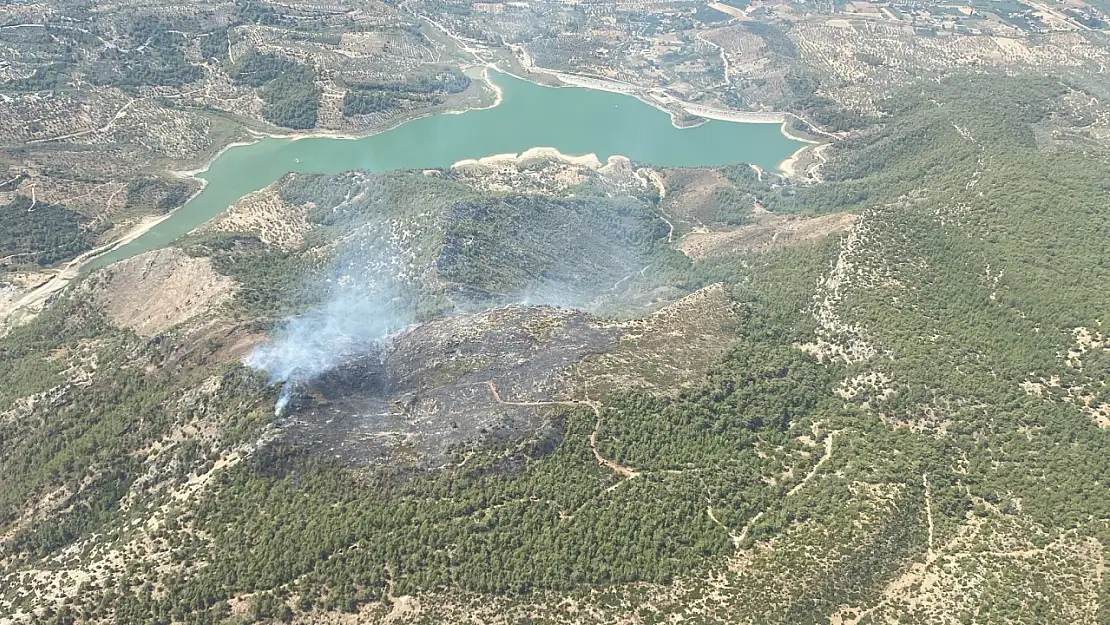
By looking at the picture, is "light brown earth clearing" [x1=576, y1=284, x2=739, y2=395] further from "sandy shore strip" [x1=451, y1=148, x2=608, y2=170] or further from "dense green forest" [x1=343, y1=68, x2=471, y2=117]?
"dense green forest" [x1=343, y1=68, x2=471, y2=117]

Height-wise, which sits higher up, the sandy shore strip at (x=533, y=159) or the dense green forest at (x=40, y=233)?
the sandy shore strip at (x=533, y=159)

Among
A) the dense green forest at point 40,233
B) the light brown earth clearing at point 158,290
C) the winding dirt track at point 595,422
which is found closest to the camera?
the winding dirt track at point 595,422

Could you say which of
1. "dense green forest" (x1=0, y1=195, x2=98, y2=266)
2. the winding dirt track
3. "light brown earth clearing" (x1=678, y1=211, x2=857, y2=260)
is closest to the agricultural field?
the winding dirt track

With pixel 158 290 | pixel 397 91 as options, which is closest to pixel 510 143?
pixel 397 91

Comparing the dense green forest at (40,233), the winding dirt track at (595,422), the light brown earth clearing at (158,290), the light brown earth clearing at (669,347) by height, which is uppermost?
the light brown earth clearing at (669,347)

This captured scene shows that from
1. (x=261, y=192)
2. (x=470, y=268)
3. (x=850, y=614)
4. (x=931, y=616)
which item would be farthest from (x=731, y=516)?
(x=261, y=192)

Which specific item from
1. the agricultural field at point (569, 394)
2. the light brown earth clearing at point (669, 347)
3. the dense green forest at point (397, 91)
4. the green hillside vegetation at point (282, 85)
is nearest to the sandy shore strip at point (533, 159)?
the agricultural field at point (569, 394)

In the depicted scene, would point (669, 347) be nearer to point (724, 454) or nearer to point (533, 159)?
point (724, 454)

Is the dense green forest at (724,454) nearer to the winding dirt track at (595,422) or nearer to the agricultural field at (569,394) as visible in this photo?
the agricultural field at (569,394)
